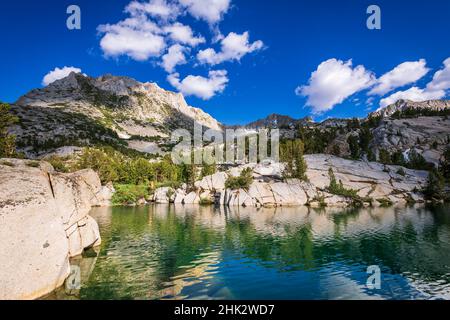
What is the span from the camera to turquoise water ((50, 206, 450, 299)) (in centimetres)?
2589

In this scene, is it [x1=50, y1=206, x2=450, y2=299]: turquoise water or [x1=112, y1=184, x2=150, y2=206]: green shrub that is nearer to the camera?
[x1=50, y1=206, x2=450, y2=299]: turquoise water

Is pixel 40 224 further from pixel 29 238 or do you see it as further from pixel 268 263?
pixel 268 263

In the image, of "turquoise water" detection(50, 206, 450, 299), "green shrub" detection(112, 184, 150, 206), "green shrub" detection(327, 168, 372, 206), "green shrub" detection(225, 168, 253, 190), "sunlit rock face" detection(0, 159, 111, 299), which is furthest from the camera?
"green shrub" detection(112, 184, 150, 206)

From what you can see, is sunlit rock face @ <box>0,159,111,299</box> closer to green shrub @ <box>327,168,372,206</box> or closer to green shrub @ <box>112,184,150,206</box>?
green shrub @ <box>112,184,150,206</box>

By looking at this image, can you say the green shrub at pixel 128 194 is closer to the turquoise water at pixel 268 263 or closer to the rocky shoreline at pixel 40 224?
the turquoise water at pixel 268 263

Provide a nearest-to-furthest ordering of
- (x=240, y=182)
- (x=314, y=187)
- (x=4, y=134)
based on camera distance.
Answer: (x=4, y=134), (x=314, y=187), (x=240, y=182)

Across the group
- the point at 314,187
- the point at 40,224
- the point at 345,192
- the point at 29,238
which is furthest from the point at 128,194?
the point at 29,238

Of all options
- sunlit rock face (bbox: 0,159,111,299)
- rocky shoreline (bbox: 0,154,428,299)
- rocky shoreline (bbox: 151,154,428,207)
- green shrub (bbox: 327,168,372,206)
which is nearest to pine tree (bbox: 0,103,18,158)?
rocky shoreline (bbox: 0,154,428,299)

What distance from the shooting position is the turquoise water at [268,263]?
25.9 m

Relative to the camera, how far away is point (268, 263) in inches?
1389

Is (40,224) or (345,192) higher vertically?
(40,224)
